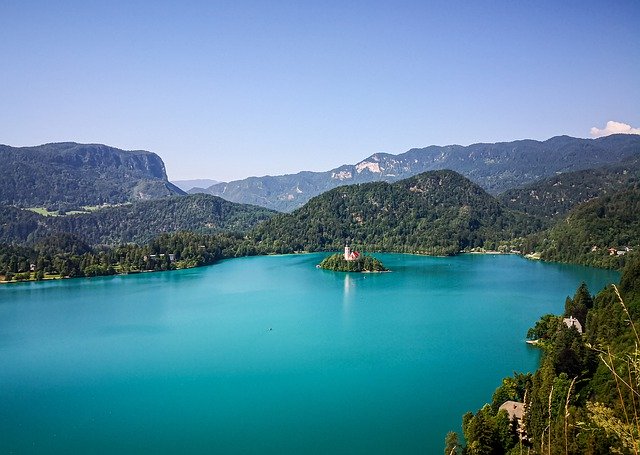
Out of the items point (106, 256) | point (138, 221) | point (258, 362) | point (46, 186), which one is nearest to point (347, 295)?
point (258, 362)

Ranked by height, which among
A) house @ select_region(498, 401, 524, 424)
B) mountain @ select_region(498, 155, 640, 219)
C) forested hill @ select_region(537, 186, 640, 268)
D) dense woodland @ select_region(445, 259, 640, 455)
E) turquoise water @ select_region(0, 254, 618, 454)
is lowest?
turquoise water @ select_region(0, 254, 618, 454)

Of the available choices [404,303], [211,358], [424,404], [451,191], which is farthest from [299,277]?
[451,191]

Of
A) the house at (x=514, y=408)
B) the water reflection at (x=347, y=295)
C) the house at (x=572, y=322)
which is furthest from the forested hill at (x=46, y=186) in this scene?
the house at (x=514, y=408)

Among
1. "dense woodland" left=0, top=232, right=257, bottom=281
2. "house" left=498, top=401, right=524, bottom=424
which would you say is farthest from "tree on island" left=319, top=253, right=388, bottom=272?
"house" left=498, top=401, right=524, bottom=424

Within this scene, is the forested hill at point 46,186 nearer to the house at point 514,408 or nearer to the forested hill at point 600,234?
the forested hill at point 600,234

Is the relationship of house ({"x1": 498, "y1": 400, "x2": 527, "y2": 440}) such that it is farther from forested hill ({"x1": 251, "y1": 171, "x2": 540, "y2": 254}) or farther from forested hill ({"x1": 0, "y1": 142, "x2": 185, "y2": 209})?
forested hill ({"x1": 0, "y1": 142, "x2": 185, "y2": 209})
